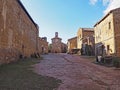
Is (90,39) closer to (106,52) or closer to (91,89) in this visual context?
(106,52)

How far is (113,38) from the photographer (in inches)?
832

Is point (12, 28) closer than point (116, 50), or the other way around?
point (12, 28)

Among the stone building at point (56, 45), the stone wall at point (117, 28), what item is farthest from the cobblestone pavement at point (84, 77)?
the stone building at point (56, 45)

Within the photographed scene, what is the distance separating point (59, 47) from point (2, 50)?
57637mm

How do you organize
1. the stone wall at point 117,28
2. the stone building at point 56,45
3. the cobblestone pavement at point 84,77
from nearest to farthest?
1. the cobblestone pavement at point 84,77
2. the stone wall at point 117,28
3. the stone building at point 56,45

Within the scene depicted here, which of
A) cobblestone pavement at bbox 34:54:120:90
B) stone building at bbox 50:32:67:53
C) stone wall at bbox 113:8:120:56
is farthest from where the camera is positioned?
stone building at bbox 50:32:67:53

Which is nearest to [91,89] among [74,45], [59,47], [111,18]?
[111,18]

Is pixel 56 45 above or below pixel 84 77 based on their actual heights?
above

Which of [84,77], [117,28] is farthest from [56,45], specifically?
[84,77]

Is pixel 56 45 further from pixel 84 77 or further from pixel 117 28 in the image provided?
pixel 84 77

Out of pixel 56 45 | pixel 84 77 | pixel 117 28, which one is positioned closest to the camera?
pixel 84 77

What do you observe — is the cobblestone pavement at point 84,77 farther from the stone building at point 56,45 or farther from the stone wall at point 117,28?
the stone building at point 56,45

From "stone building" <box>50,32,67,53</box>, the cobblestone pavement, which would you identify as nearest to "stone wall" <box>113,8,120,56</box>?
the cobblestone pavement

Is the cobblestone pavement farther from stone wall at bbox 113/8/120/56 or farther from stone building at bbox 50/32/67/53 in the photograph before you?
stone building at bbox 50/32/67/53
